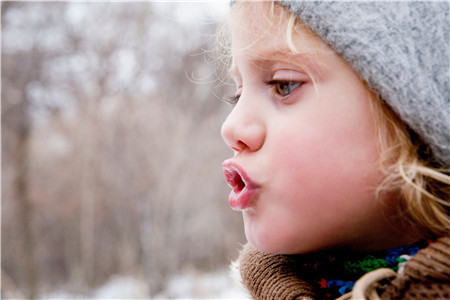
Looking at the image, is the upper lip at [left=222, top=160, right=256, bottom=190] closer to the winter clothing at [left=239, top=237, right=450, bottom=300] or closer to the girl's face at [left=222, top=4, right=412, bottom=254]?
the girl's face at [left=222, top=4, right=412, bottom=254]

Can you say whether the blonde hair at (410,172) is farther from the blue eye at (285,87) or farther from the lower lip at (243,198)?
the lower lip at (243,198)

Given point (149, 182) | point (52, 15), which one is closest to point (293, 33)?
point (149, 182)

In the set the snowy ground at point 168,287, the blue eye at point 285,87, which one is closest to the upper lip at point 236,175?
the blue eye at point 285,87

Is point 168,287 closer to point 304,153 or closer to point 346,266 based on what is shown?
point 346,266

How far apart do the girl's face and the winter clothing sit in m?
0.08

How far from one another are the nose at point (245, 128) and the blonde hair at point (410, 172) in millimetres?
100

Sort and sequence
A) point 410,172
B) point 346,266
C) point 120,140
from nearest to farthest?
point 410,172 < point 346,266 < point 120,140

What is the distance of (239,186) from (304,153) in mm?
119

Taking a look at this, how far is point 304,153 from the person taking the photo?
54cm

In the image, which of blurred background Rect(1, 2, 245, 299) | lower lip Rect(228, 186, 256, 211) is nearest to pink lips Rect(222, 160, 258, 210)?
lower lip Rect(228, 186, 256, 211)

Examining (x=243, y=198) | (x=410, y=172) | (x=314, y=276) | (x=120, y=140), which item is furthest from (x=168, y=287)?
(x=410, y=172)

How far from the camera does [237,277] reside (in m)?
0.81

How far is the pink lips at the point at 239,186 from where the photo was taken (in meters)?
0.58

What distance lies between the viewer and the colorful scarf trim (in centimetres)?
57
